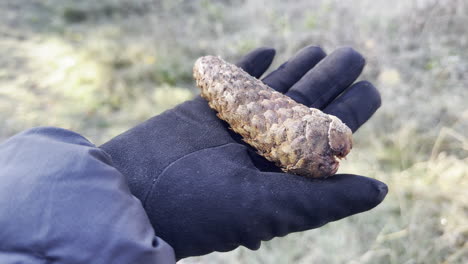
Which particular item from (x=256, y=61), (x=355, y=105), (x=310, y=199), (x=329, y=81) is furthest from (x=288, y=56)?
(x=310, y=199)

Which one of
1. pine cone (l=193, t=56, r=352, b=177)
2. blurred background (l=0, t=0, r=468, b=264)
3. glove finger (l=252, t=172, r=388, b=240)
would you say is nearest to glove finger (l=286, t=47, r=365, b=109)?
pine cone (l=193, t=56, r=352, b=177)

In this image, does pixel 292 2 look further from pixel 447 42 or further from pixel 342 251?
pixel 342 251

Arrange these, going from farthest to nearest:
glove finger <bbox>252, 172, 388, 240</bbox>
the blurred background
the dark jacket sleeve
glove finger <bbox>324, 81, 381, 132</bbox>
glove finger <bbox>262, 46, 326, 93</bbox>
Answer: the blurred background
glove finger <bbox>262, 46, 326, 93</bbox>
glove finger <bbox>324, 81, 381, 132</bbox>
glove finger <bbox>252, 172, 388, 240</bbox>
the dark jacket sleeve

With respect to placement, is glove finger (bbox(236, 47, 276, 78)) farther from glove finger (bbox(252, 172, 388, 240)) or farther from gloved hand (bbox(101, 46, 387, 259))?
glove finger (bbox(252, 172, 388, 240))

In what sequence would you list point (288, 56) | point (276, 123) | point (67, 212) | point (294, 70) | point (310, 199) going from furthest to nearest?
point (288, 56) < point (294, 70) < point (276, 123) < point (310, 199) < point (67, 212)

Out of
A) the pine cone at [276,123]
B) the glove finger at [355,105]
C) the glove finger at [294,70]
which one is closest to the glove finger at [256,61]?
the glove finger at [294,70]

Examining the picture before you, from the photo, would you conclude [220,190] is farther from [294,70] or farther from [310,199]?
[294,70]
